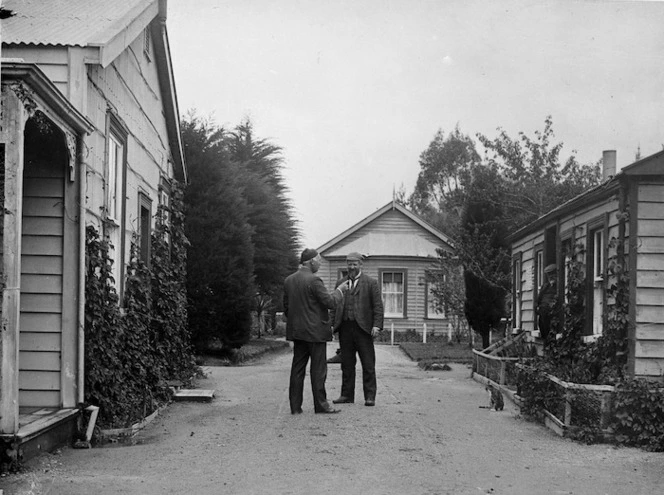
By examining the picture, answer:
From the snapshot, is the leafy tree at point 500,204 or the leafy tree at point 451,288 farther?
the leafy tree at point 451,288

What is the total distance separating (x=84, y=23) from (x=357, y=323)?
208 inches

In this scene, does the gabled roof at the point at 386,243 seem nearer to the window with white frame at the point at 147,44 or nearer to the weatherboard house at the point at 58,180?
the window with white frame at the point at 147,44

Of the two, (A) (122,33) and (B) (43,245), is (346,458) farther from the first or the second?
(A) (122,33)

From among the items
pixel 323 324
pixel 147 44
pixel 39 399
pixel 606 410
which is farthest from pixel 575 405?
pixel 147 44

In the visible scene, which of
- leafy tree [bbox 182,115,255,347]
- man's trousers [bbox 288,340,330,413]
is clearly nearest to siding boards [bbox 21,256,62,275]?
man's trousers [bbox 288,340,330,413]

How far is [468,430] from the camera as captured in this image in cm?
1080

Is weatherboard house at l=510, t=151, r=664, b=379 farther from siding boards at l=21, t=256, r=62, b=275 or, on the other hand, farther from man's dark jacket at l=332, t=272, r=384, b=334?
siding boards at l=21, t=256, r=62, b=275

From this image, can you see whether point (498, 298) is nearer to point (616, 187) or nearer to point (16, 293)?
point (616, 187)

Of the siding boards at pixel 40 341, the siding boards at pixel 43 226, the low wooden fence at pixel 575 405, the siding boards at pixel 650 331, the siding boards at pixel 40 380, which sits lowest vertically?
the low wooden fence at pixel 575 405

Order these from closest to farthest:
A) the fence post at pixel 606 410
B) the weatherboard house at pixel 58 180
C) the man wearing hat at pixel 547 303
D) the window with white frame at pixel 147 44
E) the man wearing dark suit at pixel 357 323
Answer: the weatherboard house at pixel 58 180 → the fence post at pixel 606 410 → the man wearing dark suit at pixel 357 323 → the window with white frame at pixel 147 44 → the man wearing hat at pixel 547 303

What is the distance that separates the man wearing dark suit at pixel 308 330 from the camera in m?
11.8

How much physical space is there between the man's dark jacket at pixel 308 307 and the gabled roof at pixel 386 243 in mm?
27889

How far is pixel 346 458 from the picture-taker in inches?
336

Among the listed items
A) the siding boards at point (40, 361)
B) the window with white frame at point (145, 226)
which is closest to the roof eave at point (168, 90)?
the window with white frame at point (145, 226)
